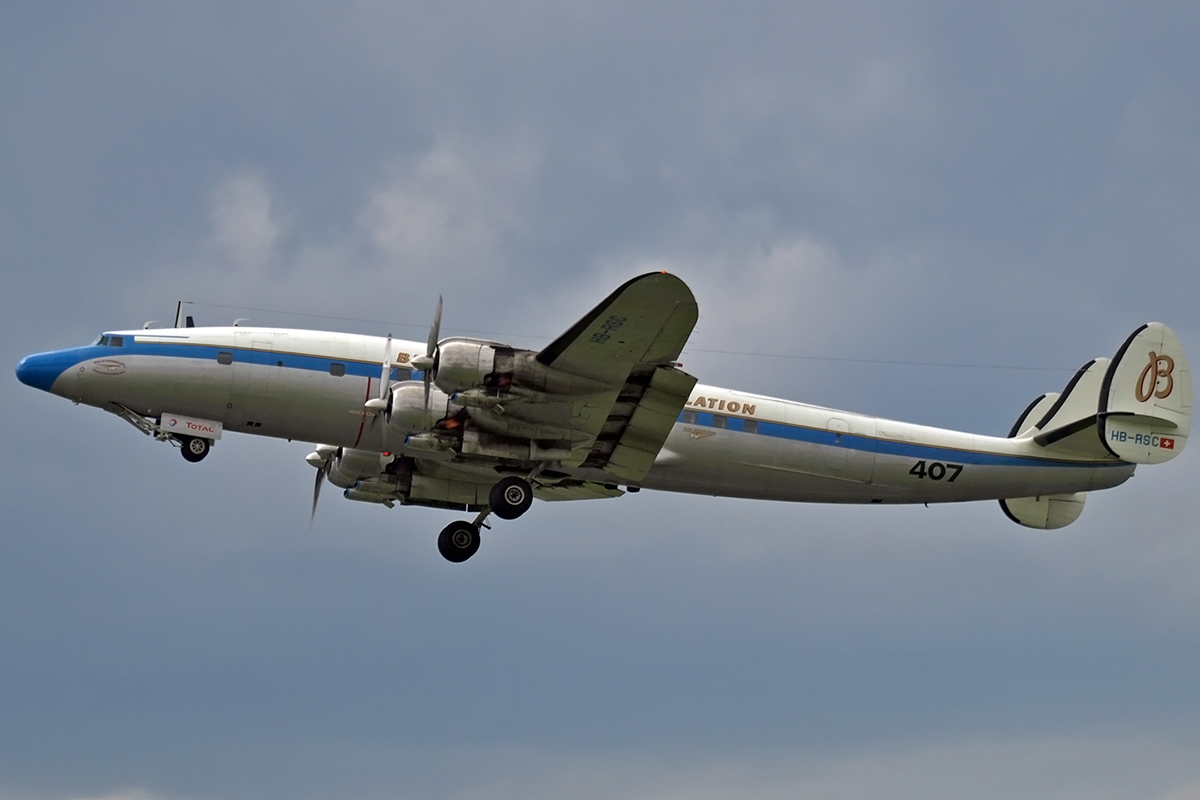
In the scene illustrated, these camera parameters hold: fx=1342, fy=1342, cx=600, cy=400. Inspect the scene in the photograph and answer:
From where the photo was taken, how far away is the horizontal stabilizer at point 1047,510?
92.7 ft

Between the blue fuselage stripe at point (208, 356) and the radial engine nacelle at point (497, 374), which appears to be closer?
the radial engine nacelle at point (497, 374)

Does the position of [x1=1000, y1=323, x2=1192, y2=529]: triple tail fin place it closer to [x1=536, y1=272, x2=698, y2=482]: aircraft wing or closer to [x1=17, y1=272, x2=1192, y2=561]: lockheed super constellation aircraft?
[x1=17, y1=272, x2=1192, y2=561]: lockheed super constellation aircraft


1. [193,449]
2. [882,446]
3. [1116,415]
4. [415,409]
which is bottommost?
[193,449]

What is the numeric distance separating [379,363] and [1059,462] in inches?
517

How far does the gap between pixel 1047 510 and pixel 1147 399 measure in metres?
3.22

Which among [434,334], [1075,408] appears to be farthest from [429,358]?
[1075,408]

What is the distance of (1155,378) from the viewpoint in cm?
2681

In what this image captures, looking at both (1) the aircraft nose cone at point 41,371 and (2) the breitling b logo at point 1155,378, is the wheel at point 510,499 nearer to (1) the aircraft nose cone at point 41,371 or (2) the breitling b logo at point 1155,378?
(1) the aircraft nose cone at point 41,371

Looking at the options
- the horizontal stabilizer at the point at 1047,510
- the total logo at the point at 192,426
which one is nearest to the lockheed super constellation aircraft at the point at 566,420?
the total logo at the point at 192,426

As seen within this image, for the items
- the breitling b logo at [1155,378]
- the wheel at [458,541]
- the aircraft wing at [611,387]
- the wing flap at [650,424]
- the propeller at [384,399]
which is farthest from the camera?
the breitling b logo at [1155,378]

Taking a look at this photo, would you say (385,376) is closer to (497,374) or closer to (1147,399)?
(497,374)

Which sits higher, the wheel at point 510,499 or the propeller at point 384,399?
the propeller at point 384,399

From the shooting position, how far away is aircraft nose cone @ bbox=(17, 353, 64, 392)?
22891 millimetres

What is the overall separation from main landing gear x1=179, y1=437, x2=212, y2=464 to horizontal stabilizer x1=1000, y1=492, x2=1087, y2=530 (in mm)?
16286
